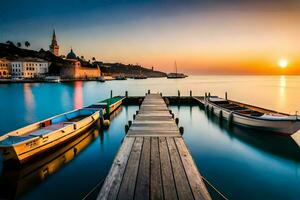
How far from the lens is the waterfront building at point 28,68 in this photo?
5433 inches

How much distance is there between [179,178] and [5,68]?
157m

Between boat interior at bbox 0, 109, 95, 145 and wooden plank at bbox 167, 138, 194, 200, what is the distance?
339 inches

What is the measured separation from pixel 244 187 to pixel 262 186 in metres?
0.89

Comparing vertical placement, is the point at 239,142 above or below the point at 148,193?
below

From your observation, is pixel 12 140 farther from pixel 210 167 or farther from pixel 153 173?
pixel 210 167

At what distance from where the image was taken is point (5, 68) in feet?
441

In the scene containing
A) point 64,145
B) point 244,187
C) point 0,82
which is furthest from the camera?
point 0,82

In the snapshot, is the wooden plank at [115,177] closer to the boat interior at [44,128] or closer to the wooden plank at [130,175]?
the wooden plank at [130,175]

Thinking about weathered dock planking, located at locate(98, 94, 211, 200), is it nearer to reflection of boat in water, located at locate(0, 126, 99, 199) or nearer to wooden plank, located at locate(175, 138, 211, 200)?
wooden plank, located at locate(175, 138, 211, 200)

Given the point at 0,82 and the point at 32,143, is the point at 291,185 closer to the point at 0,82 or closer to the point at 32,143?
the point at 32,143

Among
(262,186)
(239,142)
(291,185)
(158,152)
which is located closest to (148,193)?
(158,152)

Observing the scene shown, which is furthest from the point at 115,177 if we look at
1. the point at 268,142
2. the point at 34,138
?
the point at 268,142

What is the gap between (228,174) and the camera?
11.2 metres

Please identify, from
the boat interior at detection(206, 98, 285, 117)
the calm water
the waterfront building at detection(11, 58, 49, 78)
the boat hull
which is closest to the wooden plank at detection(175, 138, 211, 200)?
the calm water
